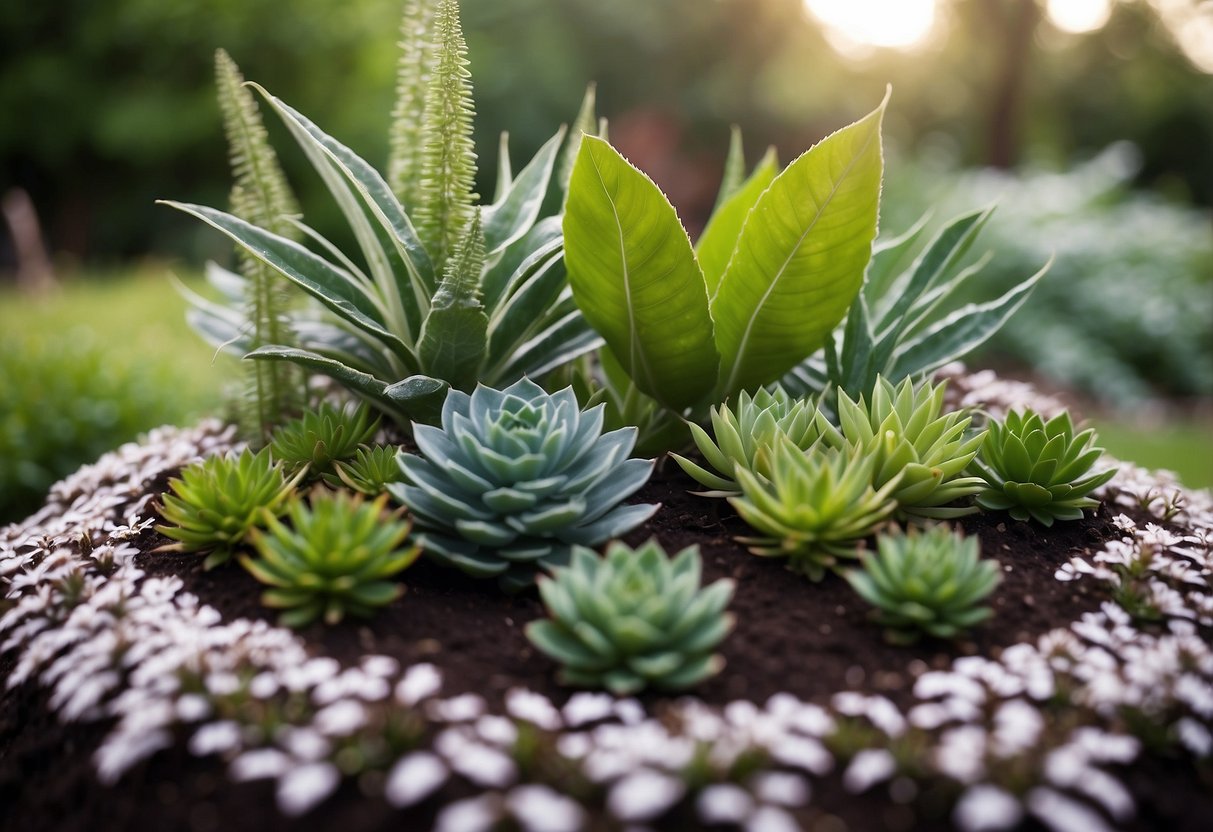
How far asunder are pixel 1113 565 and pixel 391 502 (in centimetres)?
159

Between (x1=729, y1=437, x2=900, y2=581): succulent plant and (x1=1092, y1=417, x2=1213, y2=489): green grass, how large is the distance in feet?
10.9

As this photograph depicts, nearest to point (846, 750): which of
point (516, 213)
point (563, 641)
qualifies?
point (563, 641)

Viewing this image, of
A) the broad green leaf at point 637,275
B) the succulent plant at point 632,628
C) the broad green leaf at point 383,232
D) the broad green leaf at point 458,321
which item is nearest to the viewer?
the succulent plant at point 632,628

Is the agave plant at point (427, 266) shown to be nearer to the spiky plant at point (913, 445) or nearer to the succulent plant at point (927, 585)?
the spiky plant at point (913, 445)

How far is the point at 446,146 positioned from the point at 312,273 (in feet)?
1.49

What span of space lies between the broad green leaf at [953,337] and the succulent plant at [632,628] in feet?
3.85

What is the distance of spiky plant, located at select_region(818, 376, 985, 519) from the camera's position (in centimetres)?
196

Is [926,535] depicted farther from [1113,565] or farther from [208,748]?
[208,748]

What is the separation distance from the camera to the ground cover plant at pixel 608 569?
A: 136 cm

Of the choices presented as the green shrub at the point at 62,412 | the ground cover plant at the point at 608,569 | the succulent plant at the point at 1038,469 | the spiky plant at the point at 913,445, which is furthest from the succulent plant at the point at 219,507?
the green shrub at the point at 62,412

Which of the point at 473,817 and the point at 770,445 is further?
the point at 770,445

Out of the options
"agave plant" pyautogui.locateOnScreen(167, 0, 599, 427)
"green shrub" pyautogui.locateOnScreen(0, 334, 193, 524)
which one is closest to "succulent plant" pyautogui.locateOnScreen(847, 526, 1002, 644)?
"agave plant" pyautogui.locateOnScreen(167, 0, 599, 427)

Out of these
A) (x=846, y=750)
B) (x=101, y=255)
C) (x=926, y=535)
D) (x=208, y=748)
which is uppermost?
(x=926, y=535)

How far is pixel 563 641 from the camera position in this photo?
1567 mm
